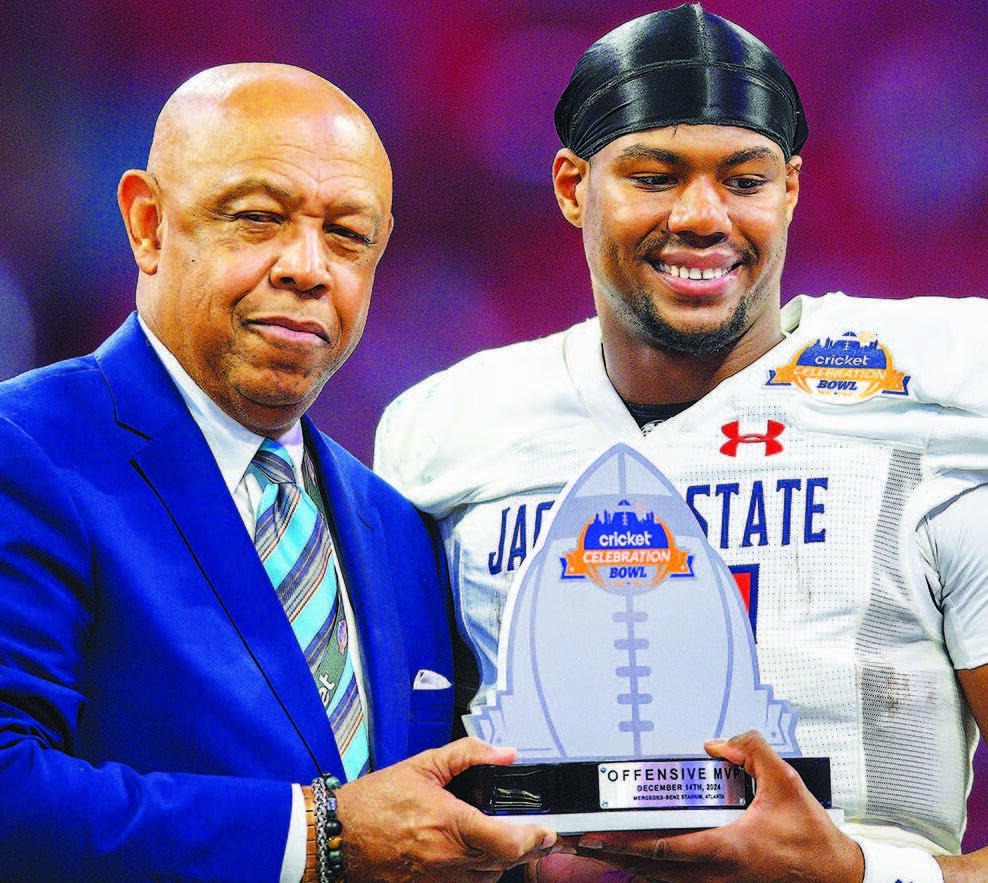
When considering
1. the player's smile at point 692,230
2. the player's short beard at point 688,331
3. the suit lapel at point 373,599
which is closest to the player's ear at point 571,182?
the player's smile at point 692,230

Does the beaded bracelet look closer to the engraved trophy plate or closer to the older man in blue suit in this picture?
the older man in blue suit

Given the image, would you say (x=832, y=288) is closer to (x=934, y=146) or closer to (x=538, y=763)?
(x=934, y=146)

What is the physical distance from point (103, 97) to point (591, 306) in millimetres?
1255

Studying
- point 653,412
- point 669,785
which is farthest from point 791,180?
point 669,785

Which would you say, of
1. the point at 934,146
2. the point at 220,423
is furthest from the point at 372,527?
the point at 934,146

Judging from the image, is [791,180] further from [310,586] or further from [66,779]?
[66,779]

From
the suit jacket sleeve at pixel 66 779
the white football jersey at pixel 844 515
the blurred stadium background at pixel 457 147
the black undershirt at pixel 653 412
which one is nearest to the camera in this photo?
the suit jacket sleeve at pixel 66 779

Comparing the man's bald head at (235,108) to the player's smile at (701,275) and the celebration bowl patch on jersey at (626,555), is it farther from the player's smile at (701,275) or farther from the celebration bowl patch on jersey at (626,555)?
the celebration bowl patch on jersey at (626,555)

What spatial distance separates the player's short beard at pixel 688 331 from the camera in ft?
7.31

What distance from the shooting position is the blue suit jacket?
1646 millimetres

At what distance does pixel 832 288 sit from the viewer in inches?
131

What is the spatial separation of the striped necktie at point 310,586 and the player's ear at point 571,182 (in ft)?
2.35

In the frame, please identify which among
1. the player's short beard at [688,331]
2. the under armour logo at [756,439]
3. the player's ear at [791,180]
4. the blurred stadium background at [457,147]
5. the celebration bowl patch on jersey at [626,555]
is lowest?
the celebration bowl patch on jersey at [626,555]

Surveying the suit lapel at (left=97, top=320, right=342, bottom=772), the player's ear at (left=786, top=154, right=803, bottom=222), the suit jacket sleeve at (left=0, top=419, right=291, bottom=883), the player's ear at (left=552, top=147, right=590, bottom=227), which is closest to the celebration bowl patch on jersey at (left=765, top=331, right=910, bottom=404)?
the player's ear at (left=786, top=154, right=803, bottom=222)
